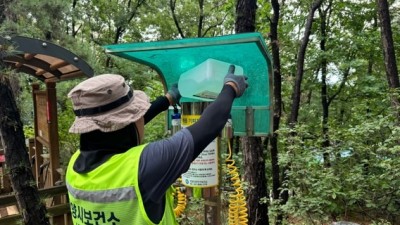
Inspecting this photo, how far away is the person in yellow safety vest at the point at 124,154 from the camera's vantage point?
A: 1.21 m

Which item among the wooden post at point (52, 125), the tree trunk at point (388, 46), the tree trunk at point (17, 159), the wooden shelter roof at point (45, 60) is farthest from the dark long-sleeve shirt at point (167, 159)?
the tree trunk at point (388, 46)

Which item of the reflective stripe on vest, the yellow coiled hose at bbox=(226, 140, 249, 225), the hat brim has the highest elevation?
the hat brim

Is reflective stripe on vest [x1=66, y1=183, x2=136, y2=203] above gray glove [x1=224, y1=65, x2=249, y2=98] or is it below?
below

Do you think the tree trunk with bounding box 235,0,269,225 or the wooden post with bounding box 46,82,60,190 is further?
the tree trunk with bounding box 235,0,269,225

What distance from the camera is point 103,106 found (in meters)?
1.30

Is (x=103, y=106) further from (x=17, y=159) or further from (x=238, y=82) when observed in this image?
(x=17, y=159)

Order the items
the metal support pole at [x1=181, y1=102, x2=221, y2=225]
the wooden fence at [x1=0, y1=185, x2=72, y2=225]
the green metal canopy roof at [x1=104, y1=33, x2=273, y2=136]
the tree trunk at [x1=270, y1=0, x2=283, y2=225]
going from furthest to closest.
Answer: the tree trunk at [x1=270, y1=0, x2=283, y2=225] → the wooden fence at [x1=0, y1=185, x2=72, y2=225] → the metal support pole at [x1=181, y1=102, x2=221, y2=225] → the green metal canopy roof at [x1=104, y1=33, x2=273, y2=136]

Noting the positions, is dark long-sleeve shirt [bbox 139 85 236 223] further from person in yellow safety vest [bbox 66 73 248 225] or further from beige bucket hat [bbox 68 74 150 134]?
beige bucket hat [bbox 68 74 150 134]

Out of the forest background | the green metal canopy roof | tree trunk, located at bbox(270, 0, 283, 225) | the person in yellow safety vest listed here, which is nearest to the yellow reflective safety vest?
the person in yellow safety vest

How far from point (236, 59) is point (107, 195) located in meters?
0.95

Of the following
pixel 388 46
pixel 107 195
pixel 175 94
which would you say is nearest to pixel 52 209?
pixel 175 94

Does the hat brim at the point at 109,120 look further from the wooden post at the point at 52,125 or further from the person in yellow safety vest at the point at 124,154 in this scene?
the wooden post at the point at 52,125

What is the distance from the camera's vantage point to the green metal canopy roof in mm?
1611

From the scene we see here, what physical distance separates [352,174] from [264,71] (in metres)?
3.55
